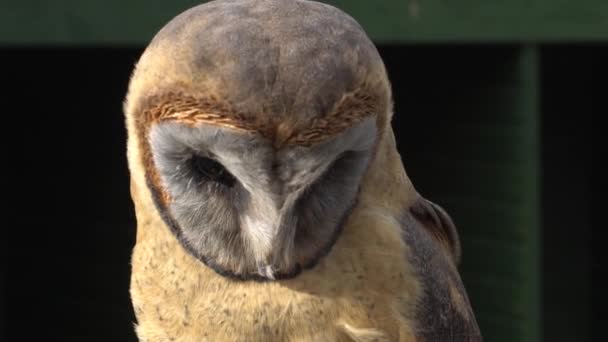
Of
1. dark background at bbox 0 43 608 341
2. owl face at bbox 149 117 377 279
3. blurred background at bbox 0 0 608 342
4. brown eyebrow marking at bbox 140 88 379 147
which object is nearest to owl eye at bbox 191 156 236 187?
owl face at bbox 149 117 377 279

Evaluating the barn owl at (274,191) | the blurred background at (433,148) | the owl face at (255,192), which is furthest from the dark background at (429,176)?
the owl face at (255,192)

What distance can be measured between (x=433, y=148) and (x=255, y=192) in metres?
4.43

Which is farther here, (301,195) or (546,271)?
(546,271)

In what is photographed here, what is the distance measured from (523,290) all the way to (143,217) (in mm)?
3521

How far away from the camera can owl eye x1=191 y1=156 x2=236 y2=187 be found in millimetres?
2164

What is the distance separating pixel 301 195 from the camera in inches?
83.7

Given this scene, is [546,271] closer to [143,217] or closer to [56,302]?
[56,302]

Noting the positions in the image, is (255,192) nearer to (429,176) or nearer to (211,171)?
(211,171)

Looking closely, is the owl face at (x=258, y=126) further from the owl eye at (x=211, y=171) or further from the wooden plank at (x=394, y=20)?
the wooden plank at (x=394, y=20)

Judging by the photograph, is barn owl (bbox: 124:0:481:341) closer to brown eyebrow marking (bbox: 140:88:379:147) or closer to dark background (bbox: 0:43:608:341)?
brown eyebrow marking (bbox: 140:88:379:147)

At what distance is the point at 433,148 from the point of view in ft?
21.2

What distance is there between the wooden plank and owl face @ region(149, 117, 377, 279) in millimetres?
2340

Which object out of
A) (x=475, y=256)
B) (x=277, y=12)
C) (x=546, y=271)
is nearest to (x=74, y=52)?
(x=475, y=256)

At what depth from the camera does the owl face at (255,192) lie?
2047 millimetres
